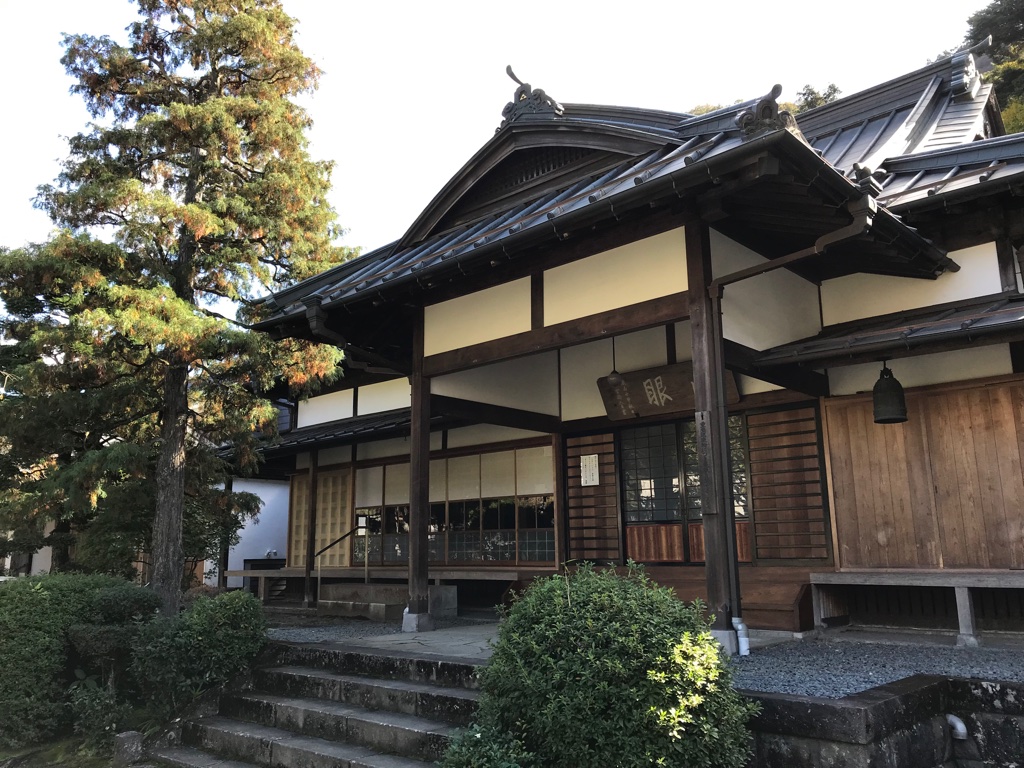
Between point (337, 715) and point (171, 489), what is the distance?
5.32 m

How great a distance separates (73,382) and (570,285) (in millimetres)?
6764

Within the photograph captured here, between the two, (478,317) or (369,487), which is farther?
(369,487)

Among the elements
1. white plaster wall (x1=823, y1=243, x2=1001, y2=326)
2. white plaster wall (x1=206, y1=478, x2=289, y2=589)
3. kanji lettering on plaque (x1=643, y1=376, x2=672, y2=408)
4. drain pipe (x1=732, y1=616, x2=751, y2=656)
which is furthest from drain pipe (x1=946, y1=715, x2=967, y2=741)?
white plaster wall (x1=206, y1=478, x2=289, y2=589)

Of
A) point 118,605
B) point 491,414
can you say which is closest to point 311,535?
point 491,414

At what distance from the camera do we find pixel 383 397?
45.5 ft

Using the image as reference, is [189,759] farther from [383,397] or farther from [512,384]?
[383,397]

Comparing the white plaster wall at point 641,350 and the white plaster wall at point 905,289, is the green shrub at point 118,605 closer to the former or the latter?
the white plaster wall at point 641,350

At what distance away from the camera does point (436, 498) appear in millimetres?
12703

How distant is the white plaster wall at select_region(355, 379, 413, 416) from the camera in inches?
528

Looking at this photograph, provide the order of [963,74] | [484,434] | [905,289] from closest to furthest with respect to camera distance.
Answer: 1. [905,289]
2. [963,74]
3. [484,434]

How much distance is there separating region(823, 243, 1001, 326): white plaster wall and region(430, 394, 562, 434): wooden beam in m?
4.03

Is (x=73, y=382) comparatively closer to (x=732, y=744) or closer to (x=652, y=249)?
(x=652, y=249)

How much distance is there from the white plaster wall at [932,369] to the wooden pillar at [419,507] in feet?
15.5

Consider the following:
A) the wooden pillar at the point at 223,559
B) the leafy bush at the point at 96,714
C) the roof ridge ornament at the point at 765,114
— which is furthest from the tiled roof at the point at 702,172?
the wooden pillar at the point at 223,559
